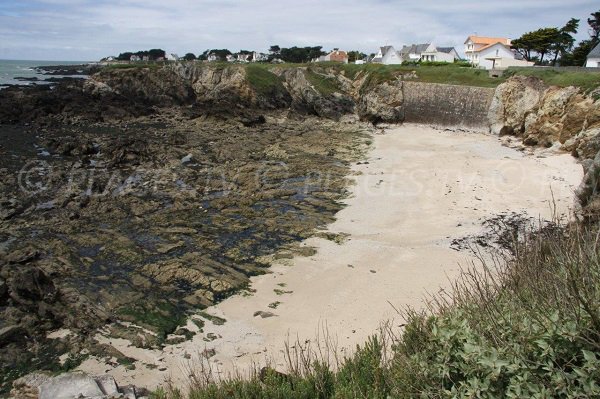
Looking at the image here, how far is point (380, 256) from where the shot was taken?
16516 mm

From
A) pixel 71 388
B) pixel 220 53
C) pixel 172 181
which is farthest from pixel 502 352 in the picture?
pixel 220 53

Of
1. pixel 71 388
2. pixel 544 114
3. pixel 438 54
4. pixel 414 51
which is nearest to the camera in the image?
pixel 71 388

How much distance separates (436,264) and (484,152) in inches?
783

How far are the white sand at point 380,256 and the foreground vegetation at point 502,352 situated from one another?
3.82m

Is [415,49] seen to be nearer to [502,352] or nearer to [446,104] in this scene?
[446,104]

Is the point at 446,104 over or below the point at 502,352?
over

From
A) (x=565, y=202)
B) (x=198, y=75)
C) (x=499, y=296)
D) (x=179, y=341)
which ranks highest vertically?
(x=198, y=75)

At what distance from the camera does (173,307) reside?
1328cm

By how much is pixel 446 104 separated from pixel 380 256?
33.1 metres

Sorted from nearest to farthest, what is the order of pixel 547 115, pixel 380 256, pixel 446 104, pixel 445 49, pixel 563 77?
pixel 380 256 → pixel 547 115 → pixel 563 77 → pixel 446 104 → pixel 445 49

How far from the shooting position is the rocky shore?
1282cm

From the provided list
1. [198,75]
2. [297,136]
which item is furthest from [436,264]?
[198,75]

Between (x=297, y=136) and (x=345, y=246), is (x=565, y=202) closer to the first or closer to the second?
(x=345, y=246)

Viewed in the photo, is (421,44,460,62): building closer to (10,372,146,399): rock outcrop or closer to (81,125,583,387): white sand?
→ (81,125,583,387): white sand
